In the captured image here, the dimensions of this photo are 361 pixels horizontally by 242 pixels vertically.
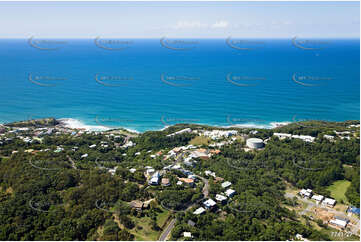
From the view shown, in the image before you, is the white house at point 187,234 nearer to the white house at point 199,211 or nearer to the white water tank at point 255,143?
the white house at point 199,211

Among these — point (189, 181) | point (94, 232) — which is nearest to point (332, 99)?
point (189, 181)

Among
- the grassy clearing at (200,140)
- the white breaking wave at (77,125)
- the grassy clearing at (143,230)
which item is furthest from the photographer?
the white breaking wave at (77,125)

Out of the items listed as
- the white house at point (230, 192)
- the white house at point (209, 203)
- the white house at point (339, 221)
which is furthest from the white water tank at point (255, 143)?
the white house at point (209, 203)

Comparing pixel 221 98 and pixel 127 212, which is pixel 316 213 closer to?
pixel 127 212

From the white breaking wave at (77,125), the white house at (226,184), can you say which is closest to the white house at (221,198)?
the white house at (226,184)

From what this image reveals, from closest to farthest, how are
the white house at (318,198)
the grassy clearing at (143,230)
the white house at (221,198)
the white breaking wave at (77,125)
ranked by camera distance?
the grassy clearing at (143,230), the white house at (221,198), the white house at (318,198), the white breaking wave at (77,125)

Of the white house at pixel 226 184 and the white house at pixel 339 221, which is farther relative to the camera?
the white house at pixel 226 184

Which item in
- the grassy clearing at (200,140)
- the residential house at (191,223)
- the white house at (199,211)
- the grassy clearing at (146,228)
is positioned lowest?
the grassy clearing at (200,140)

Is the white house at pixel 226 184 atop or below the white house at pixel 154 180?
below

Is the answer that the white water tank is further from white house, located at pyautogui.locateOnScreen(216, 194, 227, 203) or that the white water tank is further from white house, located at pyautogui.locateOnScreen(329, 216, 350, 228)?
white house, located at pyautogui.locateOnScreen(329, 216, 350, 228)

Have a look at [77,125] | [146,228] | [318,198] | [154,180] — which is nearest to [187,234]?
[146,228]
